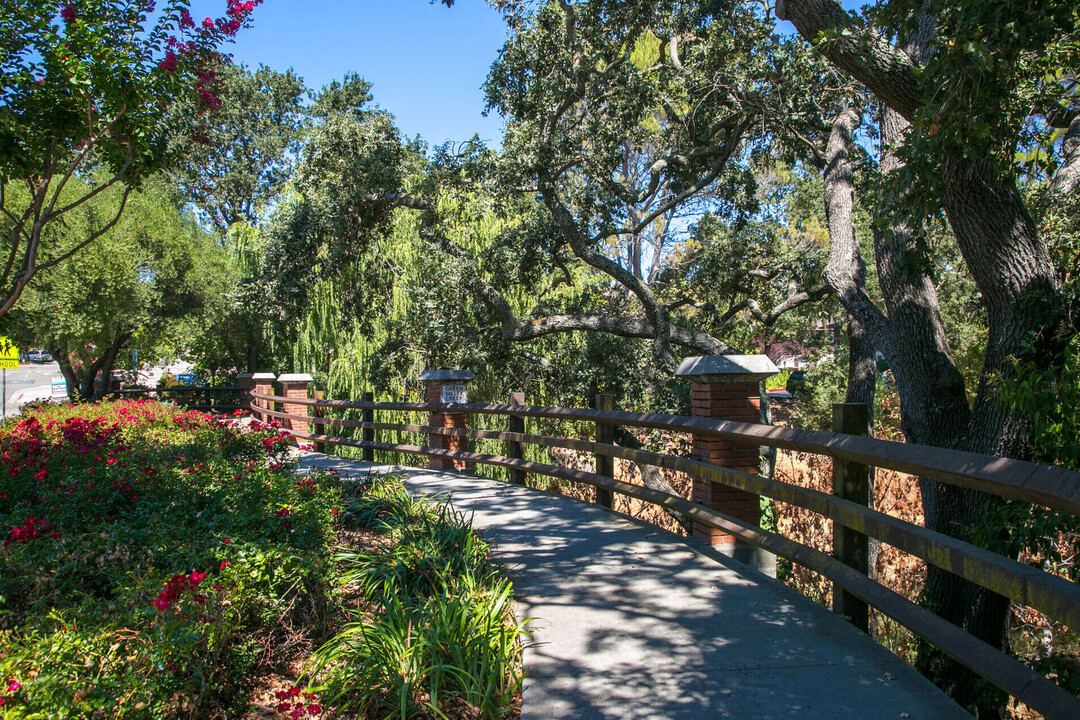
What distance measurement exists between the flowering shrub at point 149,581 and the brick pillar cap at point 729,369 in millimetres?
3089

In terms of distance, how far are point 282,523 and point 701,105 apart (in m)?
10.6

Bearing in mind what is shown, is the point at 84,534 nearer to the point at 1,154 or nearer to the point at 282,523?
the point at 282,523

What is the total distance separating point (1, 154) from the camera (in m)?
6.82

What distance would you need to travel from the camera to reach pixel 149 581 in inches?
141

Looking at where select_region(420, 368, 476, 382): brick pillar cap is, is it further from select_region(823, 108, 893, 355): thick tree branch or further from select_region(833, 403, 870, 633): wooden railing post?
select_region(833, 403, 870, 633): wooden railing post

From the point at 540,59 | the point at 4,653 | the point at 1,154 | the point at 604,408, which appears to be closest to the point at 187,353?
the point at 540,59

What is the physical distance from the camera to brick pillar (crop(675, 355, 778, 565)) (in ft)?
19.1

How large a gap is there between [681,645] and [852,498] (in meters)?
1.18

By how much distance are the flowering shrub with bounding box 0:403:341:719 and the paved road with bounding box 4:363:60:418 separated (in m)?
34.4

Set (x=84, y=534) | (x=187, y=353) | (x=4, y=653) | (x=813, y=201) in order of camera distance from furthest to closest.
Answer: (x=187, y=353) → (x=813, y=201) → (x=84, y=534) → (x=4, y=653)

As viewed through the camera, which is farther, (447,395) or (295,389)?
(295,389)

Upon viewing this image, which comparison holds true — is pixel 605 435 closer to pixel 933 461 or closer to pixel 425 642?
pixel 425 642

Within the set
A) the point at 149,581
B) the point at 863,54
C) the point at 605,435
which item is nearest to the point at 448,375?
the point at 605,435

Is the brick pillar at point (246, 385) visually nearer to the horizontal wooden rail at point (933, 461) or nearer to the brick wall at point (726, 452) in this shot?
the brick wall at point (726, 452)
